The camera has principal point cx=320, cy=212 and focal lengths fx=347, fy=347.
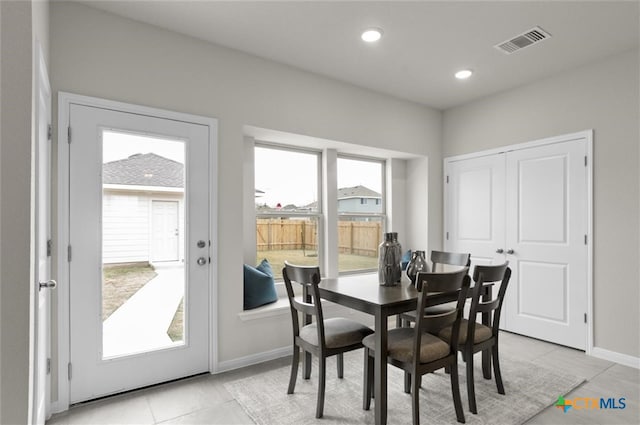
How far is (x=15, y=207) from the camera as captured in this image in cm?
135

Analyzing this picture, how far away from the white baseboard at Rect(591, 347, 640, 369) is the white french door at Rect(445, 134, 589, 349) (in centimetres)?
12

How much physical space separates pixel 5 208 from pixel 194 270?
5.05 ft

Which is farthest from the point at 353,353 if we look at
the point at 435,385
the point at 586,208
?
the point at 586,208

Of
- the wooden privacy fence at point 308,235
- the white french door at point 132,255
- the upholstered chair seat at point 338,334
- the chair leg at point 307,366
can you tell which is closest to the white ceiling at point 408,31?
the white french door at point 132,255

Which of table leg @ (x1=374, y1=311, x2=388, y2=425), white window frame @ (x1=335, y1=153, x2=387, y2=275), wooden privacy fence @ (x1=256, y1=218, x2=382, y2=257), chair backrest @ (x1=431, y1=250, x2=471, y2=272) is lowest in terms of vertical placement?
table leg @ (x1=374, y1=311, x2=388, y2=425)

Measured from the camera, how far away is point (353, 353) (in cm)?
326

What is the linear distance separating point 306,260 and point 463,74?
2.57m

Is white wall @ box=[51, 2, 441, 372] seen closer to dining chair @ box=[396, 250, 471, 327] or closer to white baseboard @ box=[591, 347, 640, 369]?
dining chair @ box=[396, 250, 471, 327]

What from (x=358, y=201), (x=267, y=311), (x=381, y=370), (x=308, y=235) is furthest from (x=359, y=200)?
(x=381, y=370)

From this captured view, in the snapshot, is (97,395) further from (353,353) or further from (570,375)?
(570,375)

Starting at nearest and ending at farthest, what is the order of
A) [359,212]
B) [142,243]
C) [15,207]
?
[15,207] < [142,243] < [359,212]

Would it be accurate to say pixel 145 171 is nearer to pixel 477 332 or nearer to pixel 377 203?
pixel 477 332

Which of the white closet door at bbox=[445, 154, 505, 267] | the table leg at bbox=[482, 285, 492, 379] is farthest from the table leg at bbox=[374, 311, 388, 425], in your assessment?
the white closet door at bbox=[445, 154, 505, 267]

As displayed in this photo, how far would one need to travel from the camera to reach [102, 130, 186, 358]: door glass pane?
2.46m
